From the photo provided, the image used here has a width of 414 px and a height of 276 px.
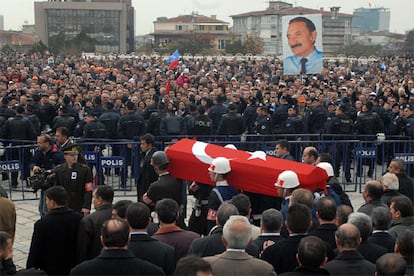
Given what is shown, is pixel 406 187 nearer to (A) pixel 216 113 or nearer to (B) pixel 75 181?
(B) pixel 75 181

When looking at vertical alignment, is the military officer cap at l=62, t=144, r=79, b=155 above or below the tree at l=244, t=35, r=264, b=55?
below

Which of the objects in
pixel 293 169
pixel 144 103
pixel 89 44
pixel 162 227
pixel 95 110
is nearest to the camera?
pixel 162 227

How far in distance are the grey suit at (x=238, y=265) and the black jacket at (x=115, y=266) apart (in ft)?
1.48

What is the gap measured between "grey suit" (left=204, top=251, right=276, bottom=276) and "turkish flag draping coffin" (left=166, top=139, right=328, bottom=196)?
2.35m

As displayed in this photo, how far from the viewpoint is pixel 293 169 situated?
21.9ft

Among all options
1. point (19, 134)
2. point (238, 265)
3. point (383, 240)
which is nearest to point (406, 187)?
point (383, 240)

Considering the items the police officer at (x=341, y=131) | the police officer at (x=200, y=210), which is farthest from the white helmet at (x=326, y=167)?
the police officer at (x=341, y=131)

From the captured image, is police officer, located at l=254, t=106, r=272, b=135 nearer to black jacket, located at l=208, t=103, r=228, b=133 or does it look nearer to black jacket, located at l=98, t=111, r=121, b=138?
black jacket, located at l=208, t=103, r=228, b=133

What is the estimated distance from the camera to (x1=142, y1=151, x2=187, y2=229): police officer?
683cm

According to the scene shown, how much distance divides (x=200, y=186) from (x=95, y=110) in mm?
6975

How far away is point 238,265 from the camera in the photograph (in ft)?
13.7

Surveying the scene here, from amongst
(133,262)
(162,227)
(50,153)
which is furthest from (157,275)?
(50,153)

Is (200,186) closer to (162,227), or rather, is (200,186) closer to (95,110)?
(162,227)

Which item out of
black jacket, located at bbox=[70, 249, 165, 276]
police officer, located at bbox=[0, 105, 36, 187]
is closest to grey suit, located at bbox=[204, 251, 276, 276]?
black jacket, located at bbox=[70, 249, 165, 276]
